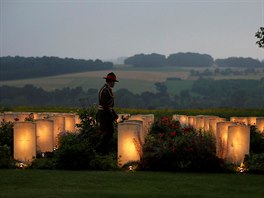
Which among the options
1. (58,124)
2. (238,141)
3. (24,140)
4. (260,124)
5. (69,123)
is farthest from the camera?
(69,123)

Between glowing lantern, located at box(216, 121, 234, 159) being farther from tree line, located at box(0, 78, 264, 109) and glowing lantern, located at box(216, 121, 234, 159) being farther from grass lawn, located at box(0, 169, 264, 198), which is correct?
tree line, located at box(0, 78, 264, 109)

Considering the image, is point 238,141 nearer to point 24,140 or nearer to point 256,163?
point 256,163

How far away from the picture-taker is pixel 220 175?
37.0ft

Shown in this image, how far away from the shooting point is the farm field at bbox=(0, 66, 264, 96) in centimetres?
8069

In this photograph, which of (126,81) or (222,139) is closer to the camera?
(222,139)

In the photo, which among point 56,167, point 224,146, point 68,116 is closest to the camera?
point 56,167

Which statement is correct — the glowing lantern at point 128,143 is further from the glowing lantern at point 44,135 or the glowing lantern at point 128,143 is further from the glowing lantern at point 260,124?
the glowing lantern at point 260,124

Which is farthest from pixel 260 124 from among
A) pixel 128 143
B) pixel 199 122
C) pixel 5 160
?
pixel 5 160

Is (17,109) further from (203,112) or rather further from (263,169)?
(263,169)

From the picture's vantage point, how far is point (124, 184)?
9836 mm

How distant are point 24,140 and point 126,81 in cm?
7641

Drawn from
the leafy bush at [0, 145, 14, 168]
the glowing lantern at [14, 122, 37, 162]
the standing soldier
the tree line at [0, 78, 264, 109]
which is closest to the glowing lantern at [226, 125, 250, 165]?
the standing soldier

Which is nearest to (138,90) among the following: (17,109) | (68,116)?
(17,109)

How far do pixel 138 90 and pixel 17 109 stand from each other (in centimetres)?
5147
